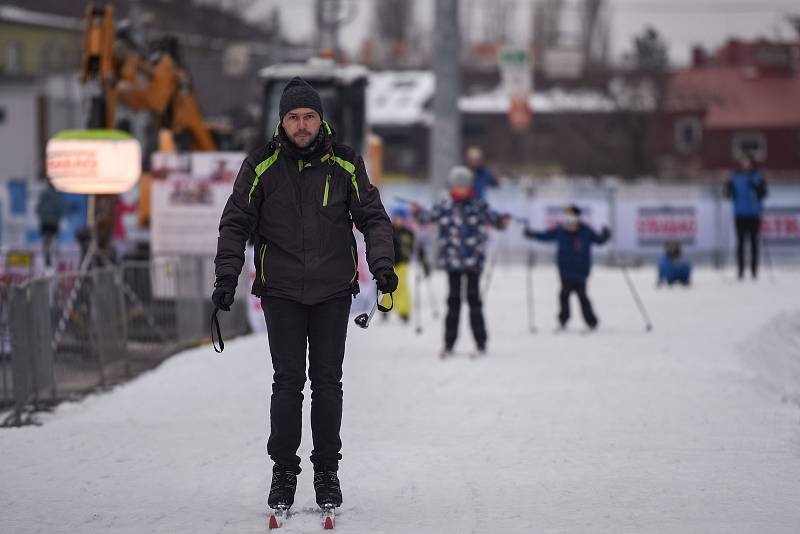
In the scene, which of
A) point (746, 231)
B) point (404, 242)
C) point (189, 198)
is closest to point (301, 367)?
point (404, 242)

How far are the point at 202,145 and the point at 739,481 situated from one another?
15.4 metres

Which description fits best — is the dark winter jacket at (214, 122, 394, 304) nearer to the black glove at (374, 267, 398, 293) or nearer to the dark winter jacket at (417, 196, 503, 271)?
the black glove at (374, 267, 398, 293)

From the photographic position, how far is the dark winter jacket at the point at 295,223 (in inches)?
261

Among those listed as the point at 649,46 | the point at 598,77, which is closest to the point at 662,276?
the point at 598,77

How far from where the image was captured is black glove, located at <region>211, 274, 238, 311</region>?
254 inches

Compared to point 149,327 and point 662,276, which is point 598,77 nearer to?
point 662,276

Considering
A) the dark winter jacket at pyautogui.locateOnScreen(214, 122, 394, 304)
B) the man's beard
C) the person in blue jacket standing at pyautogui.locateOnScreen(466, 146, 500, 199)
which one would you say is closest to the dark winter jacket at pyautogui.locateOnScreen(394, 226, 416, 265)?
the person in blue jacket standing at pyautogui.locateOnScreen(466, 146, 500, 199)

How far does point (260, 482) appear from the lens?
7.71 metres

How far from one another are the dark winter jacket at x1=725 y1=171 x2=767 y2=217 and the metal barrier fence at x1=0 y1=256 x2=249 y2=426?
26.6 ft

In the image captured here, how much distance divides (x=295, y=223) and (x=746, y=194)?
1641 cm

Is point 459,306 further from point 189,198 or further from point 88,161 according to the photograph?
point 189,198

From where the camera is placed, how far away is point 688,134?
65.2 metres

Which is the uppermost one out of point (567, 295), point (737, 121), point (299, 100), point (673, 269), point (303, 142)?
point (737, 121)

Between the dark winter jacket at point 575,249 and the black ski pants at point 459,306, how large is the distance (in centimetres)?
264
